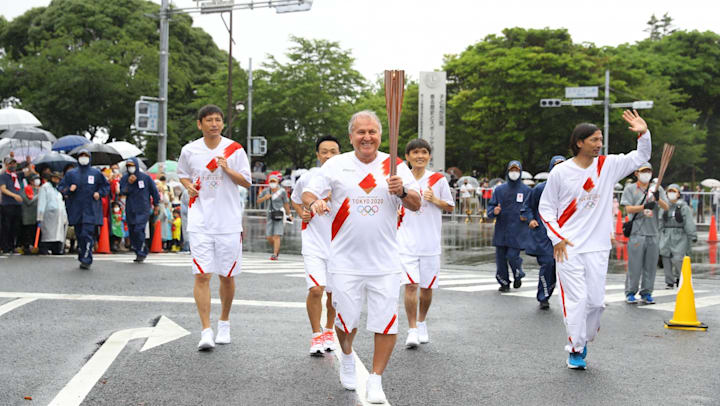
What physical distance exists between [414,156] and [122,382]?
3390 millimetres

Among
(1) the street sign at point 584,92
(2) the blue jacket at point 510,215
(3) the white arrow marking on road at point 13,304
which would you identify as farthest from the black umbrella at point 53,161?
(1) the street sign at point 584,92

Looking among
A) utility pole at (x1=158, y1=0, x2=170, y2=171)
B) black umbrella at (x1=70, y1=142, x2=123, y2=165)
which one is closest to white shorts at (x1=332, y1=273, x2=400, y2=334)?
black umbrella at (x1=70, y1=142, x2=123, y2=165)

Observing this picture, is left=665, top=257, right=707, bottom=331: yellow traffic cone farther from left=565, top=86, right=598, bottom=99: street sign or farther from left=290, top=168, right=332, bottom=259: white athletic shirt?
left=565, top=86, right=598, bottom=99: street sign

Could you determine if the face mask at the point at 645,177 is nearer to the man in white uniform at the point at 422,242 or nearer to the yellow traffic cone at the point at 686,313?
the yellow traffic cone at the point at 686,313

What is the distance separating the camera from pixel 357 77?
50.6 m

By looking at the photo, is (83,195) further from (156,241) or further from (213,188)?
(213,188)

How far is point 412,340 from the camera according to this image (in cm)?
702

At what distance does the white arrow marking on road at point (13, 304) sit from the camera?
27.9 ft

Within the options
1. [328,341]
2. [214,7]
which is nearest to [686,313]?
[328,341]

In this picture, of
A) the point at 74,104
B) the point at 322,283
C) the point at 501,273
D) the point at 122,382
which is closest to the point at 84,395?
the point at 122,382

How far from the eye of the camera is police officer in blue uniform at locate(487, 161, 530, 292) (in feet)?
37.2

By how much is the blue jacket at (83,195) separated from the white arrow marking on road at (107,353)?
533cm

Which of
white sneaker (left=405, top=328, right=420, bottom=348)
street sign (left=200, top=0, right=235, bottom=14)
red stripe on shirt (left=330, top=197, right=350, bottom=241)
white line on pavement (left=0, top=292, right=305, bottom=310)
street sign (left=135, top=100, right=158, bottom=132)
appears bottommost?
white line on pavement (left=0, top=292, right=305, bottom=310)

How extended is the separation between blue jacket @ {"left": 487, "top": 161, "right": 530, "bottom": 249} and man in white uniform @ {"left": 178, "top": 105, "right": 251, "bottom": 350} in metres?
5.25
